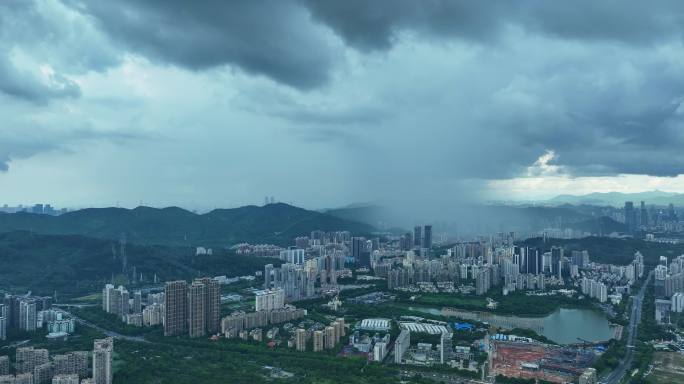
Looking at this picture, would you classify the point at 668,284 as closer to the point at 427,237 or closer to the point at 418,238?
the point at 427,237

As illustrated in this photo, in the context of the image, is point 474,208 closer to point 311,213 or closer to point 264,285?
point 311,213

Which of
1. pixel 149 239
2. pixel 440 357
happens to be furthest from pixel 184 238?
pixel 440 357

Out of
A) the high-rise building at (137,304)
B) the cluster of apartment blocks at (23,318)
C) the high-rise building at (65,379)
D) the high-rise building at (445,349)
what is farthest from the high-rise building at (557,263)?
the high-rise building at (65,379)

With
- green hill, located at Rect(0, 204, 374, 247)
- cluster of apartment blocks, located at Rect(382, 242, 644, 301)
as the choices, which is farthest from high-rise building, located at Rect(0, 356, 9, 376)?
green hill, located at Rect(0, 204, 374, 247)

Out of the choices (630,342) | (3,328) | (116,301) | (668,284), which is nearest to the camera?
(3,328)

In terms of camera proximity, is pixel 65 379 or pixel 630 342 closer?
pixel 65 379

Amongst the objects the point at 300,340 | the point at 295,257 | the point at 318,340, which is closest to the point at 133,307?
the point at 300,340

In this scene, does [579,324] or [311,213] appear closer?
[579,324]
